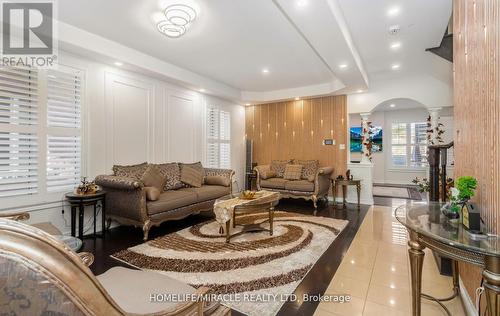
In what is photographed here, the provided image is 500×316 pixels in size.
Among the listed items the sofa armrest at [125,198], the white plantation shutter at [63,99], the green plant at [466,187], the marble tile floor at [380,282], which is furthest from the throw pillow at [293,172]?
the green plant at [466,187]

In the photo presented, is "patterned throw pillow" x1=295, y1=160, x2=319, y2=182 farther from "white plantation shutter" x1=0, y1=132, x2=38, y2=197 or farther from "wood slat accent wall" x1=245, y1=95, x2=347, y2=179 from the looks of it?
"white plantation shutter" x1=0, y1=132, x2=38, y2=197

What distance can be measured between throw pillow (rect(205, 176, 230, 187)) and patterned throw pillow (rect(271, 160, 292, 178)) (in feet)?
6.06

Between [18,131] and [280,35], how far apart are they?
3570 mm

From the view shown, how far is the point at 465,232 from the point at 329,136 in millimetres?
4941

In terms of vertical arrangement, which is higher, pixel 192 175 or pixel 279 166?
pixel 279 166

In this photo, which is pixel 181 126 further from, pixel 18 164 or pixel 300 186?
pixel 300 186

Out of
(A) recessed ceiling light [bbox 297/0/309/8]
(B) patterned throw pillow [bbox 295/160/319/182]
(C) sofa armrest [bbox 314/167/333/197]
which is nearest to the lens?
(A) recessed ceiling light [bbox 297/0/309/8]

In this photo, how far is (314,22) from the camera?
2809mm

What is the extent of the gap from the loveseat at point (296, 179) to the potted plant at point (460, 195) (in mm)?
3660

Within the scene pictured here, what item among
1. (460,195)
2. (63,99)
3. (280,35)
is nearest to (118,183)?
(63,99)

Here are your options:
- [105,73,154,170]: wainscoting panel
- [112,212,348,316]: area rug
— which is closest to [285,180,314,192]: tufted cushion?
[112,212,348,316]: area rug

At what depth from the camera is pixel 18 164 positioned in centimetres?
305

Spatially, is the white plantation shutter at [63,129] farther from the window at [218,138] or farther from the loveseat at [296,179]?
the loveseat at [296,179]

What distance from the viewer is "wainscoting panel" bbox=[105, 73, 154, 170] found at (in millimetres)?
3959
